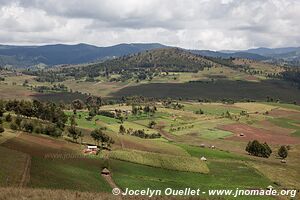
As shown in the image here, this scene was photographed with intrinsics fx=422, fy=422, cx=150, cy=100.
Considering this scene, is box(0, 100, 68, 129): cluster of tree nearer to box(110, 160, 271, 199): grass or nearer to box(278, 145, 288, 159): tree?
box(110, 160, 271, 199): grass

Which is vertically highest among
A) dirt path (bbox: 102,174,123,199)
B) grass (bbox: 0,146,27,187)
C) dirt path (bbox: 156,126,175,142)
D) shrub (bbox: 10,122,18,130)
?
grass (bbox: 0,146,27,187)

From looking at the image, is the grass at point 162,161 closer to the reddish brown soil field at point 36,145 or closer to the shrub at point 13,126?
the reddish brown soil field at point 36,145

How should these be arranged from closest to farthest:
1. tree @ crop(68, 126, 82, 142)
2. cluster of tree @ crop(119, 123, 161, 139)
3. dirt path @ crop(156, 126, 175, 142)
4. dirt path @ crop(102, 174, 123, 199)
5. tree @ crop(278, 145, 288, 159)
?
1. dirt path @ crop(102, 174, 123, 199)
2. tree @ crop(68, 126, 82, 142)
3. tree @ crop(278, 145, 288, 159)
4. dirt path @ crop(156, 126, 175, 142)
5. cluster of tree @ crop(119, 123, 161, 139)

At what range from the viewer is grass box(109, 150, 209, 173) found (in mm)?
112188

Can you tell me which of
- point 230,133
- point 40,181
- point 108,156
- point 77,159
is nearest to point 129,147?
point 108,156

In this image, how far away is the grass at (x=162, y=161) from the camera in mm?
112188

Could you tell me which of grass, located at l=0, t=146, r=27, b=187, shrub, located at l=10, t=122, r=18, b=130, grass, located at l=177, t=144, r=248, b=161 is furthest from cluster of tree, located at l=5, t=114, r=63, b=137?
grass, located at l=177, t=144, r=248, b=161

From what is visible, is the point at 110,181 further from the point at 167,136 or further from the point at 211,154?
the point at 167,136

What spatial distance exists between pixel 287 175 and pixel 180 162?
3038 centimetres

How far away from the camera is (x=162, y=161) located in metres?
115

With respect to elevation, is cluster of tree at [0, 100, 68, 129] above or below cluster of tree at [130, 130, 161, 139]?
above

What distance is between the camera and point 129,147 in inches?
5384

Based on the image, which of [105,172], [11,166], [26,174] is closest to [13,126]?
[105,172]

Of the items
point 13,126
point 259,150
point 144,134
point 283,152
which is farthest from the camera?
point 144,134
